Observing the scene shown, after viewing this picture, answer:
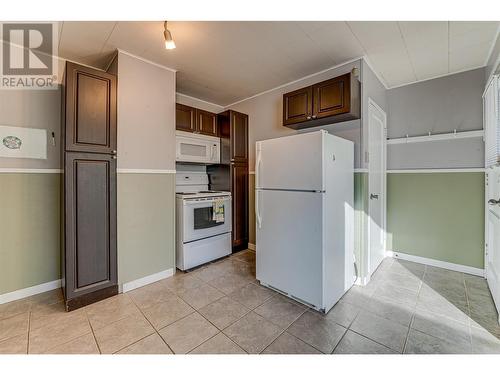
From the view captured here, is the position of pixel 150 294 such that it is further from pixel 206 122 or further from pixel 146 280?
pixel 206 122

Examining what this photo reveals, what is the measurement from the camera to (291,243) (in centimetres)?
219

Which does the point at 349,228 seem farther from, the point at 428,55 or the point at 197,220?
the point at 428,55

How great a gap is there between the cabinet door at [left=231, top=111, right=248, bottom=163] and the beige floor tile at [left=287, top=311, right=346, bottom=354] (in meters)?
2.35

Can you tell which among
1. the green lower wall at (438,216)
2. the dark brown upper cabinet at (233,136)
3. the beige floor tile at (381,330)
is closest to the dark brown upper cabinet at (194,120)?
the dark brown upper cabinet at (233,136)

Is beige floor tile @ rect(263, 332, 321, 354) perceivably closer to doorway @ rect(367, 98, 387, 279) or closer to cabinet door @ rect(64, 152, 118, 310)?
doorway @ rect(367, 98, 387, 279)

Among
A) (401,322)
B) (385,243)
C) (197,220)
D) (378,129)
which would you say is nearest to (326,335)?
(401,322)

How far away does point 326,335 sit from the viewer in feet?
5.49

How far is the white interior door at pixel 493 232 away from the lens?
1990mm

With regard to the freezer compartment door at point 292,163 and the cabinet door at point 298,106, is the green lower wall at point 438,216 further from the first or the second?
the freezer compartment door at point 292,163

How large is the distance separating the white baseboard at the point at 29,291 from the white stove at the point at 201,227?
49.8 inches

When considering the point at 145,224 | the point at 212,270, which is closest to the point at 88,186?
the point at 145,224

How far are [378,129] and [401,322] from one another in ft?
7.29

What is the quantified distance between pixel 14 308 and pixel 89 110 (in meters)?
1.92

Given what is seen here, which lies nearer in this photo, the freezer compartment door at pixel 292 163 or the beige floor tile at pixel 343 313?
the beige floor tile at pixel 343 313
